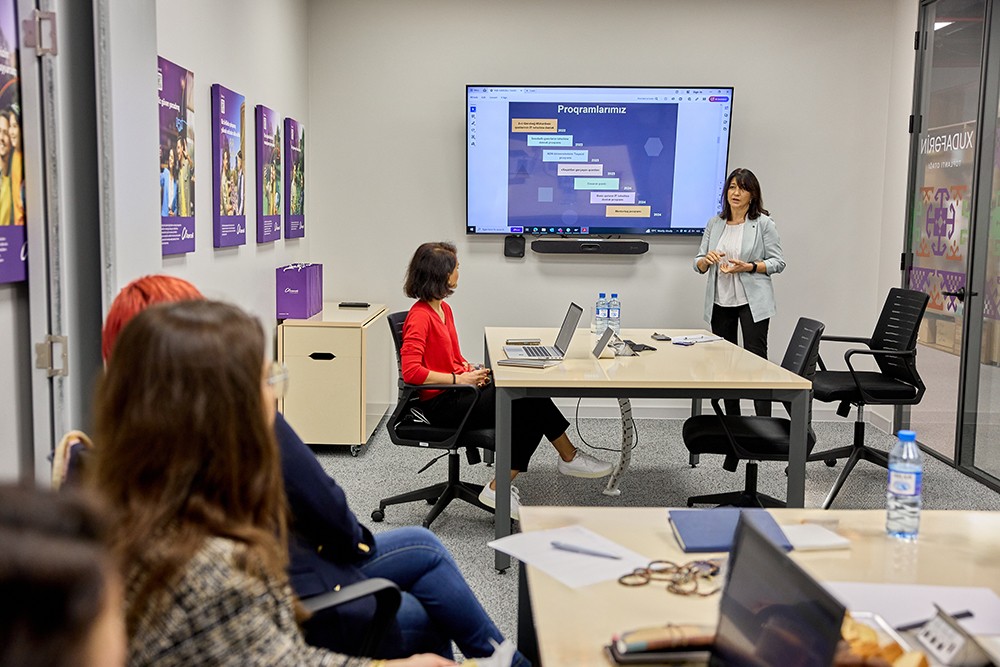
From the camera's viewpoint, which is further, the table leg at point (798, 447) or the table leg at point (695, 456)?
the table leg at point (695, 456)

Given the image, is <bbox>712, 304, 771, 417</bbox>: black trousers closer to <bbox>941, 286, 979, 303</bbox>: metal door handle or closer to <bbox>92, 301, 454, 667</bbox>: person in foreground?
<bbox>941, 286, 979, 303</bbox>: metal door handle

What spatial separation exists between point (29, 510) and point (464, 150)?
580cm

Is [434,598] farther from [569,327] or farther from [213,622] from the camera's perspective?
[569,327]

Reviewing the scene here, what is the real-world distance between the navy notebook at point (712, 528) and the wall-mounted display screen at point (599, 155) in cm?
430

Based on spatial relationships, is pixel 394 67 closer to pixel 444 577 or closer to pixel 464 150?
pixel 464 150

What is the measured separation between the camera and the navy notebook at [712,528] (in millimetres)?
1848

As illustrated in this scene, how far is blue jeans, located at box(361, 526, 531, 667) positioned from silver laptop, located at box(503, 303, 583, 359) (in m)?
1.84

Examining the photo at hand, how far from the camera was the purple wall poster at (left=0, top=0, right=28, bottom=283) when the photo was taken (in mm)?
2318

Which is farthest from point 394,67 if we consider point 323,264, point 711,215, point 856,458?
point 856,458

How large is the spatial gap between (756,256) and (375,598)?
4.25 meters

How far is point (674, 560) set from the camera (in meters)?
1.80

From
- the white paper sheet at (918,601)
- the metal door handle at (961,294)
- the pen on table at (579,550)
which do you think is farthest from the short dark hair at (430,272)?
the metal door handle at (961,294)

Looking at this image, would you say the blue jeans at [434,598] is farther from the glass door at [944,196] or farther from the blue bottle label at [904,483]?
the glass door at [944,196]

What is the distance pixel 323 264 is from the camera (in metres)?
6.36
